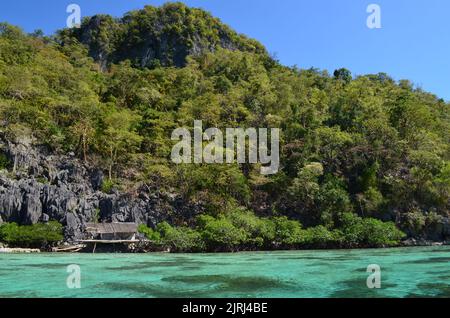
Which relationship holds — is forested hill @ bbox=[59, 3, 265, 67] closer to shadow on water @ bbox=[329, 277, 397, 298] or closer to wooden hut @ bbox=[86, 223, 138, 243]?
wooden hut @ bbox=[86, 223, 138, 243]

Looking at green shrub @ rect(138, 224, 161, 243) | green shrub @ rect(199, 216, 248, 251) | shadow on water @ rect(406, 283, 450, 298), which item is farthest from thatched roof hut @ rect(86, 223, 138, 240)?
shadow on water @ rect(406, 283, 450, 298)

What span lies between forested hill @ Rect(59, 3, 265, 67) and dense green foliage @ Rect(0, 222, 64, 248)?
38134 mm

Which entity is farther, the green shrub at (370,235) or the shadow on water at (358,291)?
the green shrub at (370,235)

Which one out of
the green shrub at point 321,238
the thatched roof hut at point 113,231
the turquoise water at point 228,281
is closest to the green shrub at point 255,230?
the green shrub at point 321,238

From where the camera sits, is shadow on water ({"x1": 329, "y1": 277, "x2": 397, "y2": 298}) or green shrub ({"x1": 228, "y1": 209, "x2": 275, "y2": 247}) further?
green shrub ({"x1": 228, "y1": 209, "x2": 275, "y2": 247})

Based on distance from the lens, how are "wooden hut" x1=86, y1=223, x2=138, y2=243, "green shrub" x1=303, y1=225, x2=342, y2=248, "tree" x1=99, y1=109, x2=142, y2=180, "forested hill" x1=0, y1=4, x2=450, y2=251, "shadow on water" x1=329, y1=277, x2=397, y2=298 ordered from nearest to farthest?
"shadow on water" x1=329, y1=277, x2=397, y2=298 < "wooden hut" x1=86, y1=223, x2=138, y2=243 < "green shrub" x1=303, y1=225, x2=342, y2=248 < "forested hill" x1=0, y1=4, x2=450, y2=251 < "tree" x1=99, y1=109, x2=142, y2=180

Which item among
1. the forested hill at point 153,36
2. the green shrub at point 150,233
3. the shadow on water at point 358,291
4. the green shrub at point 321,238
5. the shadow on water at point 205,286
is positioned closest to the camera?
the shadow on water at point 358,291

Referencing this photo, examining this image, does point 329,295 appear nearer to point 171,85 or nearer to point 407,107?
point 407,107

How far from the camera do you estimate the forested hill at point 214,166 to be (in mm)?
27469

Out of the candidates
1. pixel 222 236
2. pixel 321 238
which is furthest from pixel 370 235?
pixel 222 236

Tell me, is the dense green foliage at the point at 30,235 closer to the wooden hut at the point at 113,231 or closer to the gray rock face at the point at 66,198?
the gray rock face at the point at 66,198

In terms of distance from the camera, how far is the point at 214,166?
103 feet

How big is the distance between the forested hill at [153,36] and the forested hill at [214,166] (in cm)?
1517

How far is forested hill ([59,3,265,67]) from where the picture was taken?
62.1 meters
